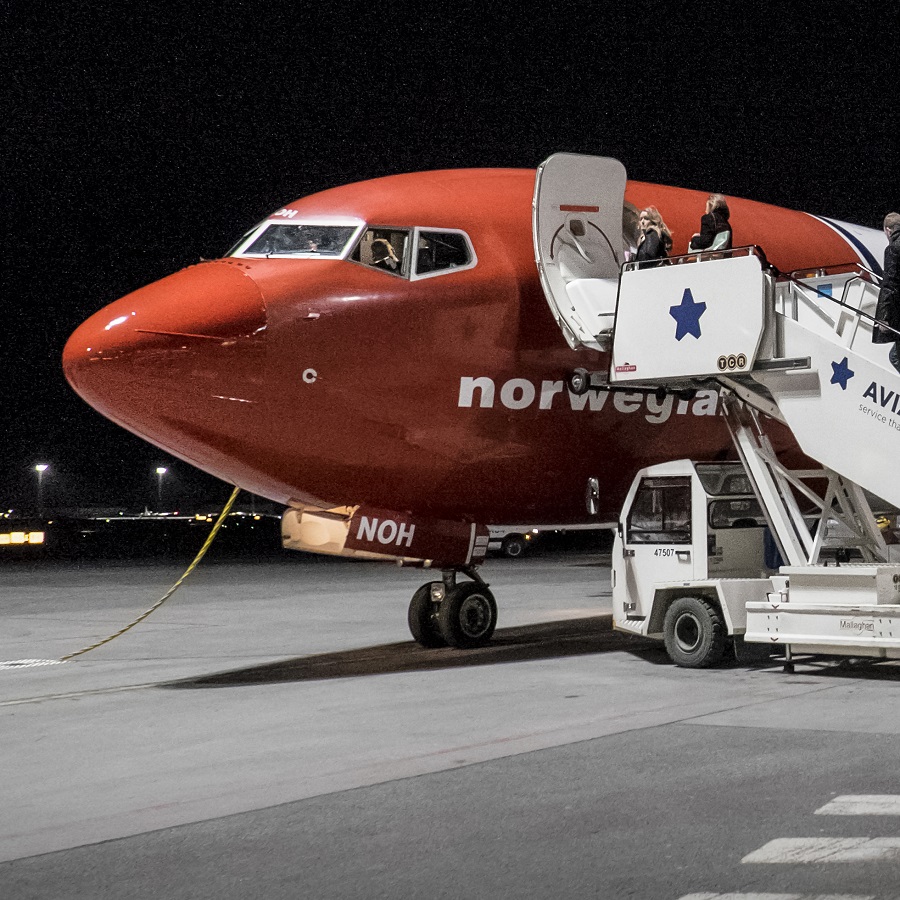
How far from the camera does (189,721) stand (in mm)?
9836

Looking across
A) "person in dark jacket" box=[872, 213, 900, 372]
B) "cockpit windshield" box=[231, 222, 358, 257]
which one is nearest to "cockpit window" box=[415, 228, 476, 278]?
"cockpit windshield" box=[231, 222, 358, 257]

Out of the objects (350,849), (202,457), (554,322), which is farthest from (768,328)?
(350,849)

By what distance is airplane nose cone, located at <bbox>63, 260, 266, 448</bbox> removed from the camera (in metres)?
11.5

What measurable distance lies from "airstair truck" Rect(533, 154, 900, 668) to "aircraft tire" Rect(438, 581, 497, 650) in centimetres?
178

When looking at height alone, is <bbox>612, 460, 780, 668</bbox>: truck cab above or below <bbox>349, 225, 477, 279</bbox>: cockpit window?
below

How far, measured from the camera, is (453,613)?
46.9 feet

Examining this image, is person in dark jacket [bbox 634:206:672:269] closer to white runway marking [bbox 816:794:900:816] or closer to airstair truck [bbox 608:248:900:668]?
airstair truck [bbox 608:248:900:668]

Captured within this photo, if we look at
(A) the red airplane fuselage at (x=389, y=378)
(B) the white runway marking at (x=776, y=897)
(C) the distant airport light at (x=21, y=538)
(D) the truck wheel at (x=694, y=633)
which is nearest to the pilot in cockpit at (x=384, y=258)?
(A) the red airplane fuselage at (x=389, y=378)

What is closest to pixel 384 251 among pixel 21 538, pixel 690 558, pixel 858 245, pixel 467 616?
pixel 467 616

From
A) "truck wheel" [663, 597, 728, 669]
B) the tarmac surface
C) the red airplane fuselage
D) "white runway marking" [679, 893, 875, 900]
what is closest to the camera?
"white runway marking" [679, 893, 875, 900]

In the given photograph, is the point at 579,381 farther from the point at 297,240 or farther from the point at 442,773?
the point at 442,773

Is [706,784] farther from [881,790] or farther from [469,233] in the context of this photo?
[469,233]

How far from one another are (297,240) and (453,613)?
443cm

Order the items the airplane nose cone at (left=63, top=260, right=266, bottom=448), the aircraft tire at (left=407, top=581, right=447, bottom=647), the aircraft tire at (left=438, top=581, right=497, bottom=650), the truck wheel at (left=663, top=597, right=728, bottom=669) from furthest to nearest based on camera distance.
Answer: the aircraft tire at (left=407, top=581, right=447, bottom=647)
the aircraft tire at (left=438, top=581, right=497, bottom=650)
the truck wheel at (left=663, top=597, right=728, bottom=669)
the airplane nose cone at (left=63, top=260, right=266, bottom=448)
